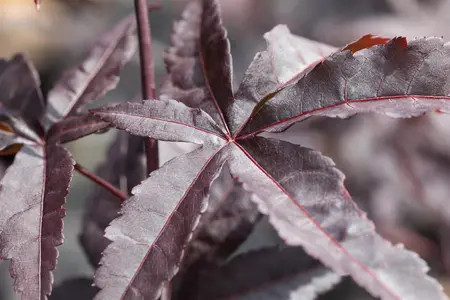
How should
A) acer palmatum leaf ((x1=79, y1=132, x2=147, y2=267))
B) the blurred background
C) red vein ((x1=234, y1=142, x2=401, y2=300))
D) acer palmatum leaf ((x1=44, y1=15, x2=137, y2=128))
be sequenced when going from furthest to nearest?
the blurred background, acer palmatum leaf ((x1=79, y1=132, x2=147, y2=267)), acer palmatum leaf ((x1=44, y1=15, x2=137, y2=128)), red vein ((x1=234, y1=142, x2=401, y2=300))

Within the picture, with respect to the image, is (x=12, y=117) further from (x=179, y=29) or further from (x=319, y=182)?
(x=319, y=182)

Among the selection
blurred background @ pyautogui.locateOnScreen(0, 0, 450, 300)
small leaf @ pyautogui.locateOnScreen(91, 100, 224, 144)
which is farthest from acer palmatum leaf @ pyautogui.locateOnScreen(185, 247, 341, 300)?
blurred background @ pyautogui.locateOnScreen(0, 0, 450, 300)

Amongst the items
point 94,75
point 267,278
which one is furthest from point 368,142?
point 94,75

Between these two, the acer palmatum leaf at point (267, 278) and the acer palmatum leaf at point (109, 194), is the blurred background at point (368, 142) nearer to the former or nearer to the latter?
the acer palmatum leaf at point (109, 194)

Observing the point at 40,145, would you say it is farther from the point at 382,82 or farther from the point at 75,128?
the point at 382,82

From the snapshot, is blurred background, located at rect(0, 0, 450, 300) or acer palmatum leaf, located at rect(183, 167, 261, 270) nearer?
acer palmatum leaf, located at rect(183, 167, 261, 270)

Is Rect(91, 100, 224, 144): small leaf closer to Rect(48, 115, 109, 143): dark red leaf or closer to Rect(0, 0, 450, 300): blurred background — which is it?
Rect(48, 115, 109, 143): dark red leaf
